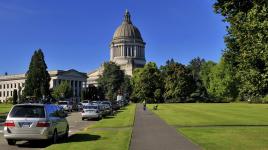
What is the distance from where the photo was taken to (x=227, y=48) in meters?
31.8

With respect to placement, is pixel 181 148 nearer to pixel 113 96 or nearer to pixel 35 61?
pixel 35 61

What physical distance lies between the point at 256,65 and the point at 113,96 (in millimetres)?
154882

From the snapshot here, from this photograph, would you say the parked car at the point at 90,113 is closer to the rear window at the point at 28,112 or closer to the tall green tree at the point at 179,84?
the rear window at the point at 28,112

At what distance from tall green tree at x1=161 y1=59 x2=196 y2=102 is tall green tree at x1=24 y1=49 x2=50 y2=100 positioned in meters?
36.0

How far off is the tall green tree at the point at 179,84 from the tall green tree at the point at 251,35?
11642 cm

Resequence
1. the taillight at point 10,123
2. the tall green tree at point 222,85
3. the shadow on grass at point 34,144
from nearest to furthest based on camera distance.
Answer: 1. the taillight at point 10,123
2. the shadow on grass at point 34,144
3. the tall green tree at point 222,85

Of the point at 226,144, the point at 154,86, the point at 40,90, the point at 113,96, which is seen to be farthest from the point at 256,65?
the point at 113,96

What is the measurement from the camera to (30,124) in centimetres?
1981

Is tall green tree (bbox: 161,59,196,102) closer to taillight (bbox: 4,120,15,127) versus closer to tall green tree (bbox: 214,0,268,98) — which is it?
tall green tree (bbox: 214,0,268,98)

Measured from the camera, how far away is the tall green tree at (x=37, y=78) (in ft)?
433

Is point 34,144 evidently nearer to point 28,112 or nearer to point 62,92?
point 28,112

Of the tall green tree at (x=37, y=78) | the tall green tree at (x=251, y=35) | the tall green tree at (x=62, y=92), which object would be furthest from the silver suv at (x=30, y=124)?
the tall green tree at (x=62, y=92)

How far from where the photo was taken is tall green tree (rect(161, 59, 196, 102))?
474ft

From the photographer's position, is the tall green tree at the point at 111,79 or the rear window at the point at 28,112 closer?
the rear window at the point at 28,112
